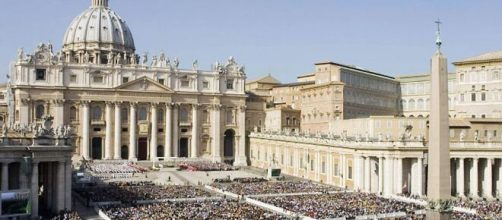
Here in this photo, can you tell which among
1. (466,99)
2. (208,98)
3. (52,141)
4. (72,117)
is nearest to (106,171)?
(72,117)

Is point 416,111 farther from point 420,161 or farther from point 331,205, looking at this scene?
point 331,205

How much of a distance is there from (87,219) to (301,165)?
115 feet

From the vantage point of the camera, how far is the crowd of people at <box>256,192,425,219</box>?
3934cm

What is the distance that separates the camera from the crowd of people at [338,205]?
3934 cm

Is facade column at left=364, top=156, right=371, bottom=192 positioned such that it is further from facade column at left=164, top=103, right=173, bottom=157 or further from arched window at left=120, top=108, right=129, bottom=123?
arched window at left=120, top=108, right=129, bottom=123

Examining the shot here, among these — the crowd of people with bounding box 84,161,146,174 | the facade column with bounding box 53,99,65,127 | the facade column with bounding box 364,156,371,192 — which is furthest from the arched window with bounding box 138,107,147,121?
the facade column with bounding box 364,156,371,192

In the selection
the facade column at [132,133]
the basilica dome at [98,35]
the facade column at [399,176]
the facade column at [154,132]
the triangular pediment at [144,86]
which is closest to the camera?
the facade column at [399,176]

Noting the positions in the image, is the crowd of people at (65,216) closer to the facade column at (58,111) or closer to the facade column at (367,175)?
the facade column at (367,175)

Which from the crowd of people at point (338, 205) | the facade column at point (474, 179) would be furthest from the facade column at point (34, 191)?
the facade column at point (474, 179)

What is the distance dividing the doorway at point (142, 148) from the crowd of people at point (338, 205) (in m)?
42.6

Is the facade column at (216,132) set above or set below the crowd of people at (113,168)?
above

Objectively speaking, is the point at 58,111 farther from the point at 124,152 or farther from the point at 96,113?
the point at 124,152

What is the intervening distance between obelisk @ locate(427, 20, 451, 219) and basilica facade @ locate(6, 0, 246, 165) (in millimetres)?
63504

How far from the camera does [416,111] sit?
305 ft
